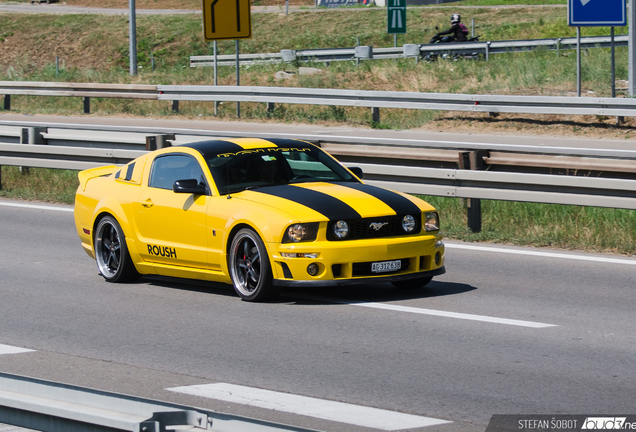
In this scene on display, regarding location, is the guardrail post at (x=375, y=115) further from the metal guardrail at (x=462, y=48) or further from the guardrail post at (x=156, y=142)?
the guardrail post at (x=156, y=142)

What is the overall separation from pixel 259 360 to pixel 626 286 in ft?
12.8

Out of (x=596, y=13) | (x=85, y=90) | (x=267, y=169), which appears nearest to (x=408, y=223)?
(x=267, y=169)

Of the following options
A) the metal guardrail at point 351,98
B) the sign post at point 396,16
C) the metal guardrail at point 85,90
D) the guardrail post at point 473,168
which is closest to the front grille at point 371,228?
the guardrail post at point 473,168

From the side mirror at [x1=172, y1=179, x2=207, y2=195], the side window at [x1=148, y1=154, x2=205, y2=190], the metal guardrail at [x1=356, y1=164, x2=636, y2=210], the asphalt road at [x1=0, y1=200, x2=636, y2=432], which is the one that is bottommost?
the asphalt road at [x1=0, y1=200, x2=636, y2=432]

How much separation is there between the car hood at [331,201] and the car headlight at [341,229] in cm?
6

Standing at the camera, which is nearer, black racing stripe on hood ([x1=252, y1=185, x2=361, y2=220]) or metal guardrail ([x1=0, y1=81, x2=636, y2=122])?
black racing stripe on hood ([x1=252, y1=185, x2=361, y2=220])

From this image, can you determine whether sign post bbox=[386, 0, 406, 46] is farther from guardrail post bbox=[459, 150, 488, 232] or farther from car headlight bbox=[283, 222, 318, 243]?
car headlight bbox=[283, 222, 318, 243]

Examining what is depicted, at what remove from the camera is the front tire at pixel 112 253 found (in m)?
9.82

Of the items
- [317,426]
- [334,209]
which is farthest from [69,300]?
[317,426]

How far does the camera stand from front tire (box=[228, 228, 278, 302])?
27.7 ft

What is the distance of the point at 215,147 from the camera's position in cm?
958

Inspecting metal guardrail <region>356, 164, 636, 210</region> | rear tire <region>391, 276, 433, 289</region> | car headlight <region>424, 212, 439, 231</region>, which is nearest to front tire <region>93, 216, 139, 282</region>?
rear tire <region>391, 276, 433, 289</region>

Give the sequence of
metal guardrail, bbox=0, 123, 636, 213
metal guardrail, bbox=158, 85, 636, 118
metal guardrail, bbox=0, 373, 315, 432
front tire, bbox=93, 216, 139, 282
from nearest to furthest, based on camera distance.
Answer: metal guardrail, bbox=0, 373, 315, 432
front tire, bbox=93, 216, 139, 282
metal guardrail, bbox=0, 123, 636, 213
metal guardrail, bbox=158, 85, 636, 118

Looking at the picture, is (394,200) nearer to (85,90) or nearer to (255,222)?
(255,222)
